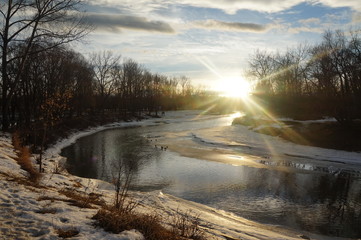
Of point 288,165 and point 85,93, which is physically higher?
point 85,93

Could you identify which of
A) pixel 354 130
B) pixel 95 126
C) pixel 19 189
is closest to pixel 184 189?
pixel 19 189

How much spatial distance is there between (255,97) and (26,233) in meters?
58.0

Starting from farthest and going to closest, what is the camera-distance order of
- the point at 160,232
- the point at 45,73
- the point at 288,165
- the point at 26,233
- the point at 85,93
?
the point at 85,93
the point at 45,73
the point at 288,165
the point at 160,232
the point at 26,233

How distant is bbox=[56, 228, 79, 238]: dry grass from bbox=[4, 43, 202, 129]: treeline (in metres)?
9.18

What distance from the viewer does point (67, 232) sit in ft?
16.0

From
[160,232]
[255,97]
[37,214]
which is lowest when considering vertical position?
[160,232]

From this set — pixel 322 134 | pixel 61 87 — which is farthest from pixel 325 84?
pixel 61 87

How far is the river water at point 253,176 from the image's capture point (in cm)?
1072

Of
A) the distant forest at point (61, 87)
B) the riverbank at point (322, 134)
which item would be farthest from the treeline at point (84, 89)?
the riverbank at point (322, 134)

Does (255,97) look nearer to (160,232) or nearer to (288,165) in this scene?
(288,165)

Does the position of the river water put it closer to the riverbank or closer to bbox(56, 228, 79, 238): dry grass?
the riverbank

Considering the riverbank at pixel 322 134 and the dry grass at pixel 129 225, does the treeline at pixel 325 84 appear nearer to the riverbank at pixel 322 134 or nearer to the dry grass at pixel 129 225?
the riverbank at pixel 322 134

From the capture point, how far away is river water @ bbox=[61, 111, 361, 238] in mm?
10719

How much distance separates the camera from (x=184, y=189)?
13336mm
